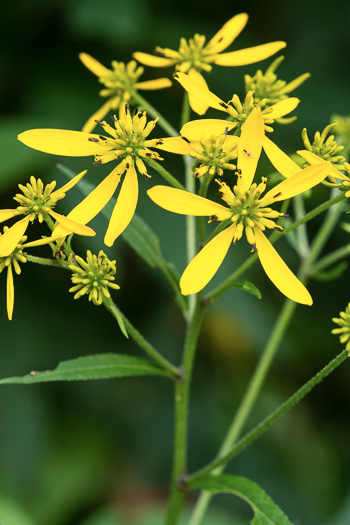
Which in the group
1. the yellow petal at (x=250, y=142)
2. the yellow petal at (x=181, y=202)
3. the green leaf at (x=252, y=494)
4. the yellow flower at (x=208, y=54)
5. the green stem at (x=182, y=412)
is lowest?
the green leaf at (x=252, y=494)

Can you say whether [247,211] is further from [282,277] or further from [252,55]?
[252,55]

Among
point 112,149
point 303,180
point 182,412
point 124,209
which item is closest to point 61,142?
point 112,149

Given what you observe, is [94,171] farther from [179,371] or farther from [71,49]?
[179,371]

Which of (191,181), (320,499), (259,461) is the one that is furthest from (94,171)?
(320,499)

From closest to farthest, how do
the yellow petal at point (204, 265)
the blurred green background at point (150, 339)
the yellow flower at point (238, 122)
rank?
the yellow petal at point (204, 265)
the yellow flower at point (238, 122)
the blurred green background at point (150, 339)

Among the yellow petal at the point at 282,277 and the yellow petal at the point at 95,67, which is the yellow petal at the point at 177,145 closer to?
the yellow petal at the point at 282,277

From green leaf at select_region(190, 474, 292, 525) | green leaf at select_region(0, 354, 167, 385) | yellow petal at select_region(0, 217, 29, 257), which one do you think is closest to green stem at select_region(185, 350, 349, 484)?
green leaf at select_region(190, 474, 292, 525)

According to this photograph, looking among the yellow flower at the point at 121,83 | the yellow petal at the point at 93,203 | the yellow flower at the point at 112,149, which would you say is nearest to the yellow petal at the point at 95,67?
the yellow flower at the point at 121,83
